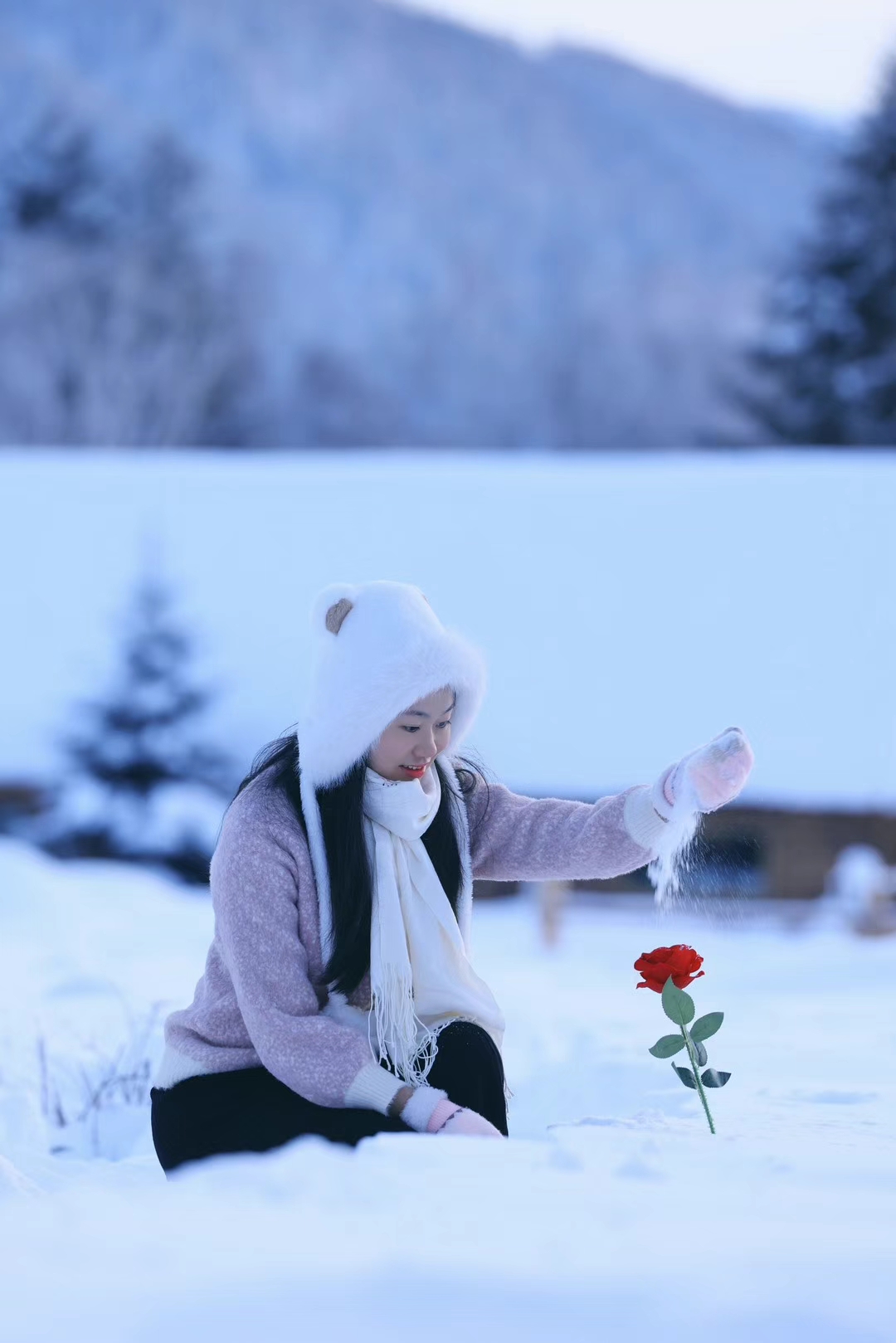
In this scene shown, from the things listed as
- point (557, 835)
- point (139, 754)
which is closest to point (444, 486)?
point (139, 754)

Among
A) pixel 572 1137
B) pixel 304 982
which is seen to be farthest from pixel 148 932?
pixel 572 1137

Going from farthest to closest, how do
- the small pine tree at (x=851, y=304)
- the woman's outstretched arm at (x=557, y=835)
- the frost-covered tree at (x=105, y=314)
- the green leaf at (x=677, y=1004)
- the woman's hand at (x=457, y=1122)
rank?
the frost-covered tree at (x=105, y=314), the small pine tree at (x=851, y=304), the woman's outstretched arm at (x=557, y=835), the green leaf at (x=677, y=1004), the woman's hand at (x=457, y=1122)

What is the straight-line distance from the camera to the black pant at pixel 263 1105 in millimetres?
2498

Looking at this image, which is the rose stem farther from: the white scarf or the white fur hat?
the white fur hat

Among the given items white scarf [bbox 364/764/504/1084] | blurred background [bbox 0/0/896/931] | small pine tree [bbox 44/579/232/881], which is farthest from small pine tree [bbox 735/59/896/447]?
white scarf [bbox 364/764/504/1084]

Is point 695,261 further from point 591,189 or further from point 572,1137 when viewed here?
point 572,1137

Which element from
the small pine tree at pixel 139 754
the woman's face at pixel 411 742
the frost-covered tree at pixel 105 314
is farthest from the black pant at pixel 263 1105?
the frost-covered tree at pixel 105 314

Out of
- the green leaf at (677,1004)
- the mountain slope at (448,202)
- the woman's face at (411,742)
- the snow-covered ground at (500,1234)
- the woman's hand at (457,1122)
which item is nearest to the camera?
the snow-covered ground at (500,1234)

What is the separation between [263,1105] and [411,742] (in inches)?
26.4

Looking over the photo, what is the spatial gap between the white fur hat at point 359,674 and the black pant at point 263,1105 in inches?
10.6

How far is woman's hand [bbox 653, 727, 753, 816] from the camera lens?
2.59 meters

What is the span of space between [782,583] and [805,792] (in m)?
2.87

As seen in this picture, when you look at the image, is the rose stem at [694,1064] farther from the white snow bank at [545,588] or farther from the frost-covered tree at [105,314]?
the frost-covered tree at [105,314]

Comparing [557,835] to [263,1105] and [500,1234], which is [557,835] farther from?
[500,1234]
